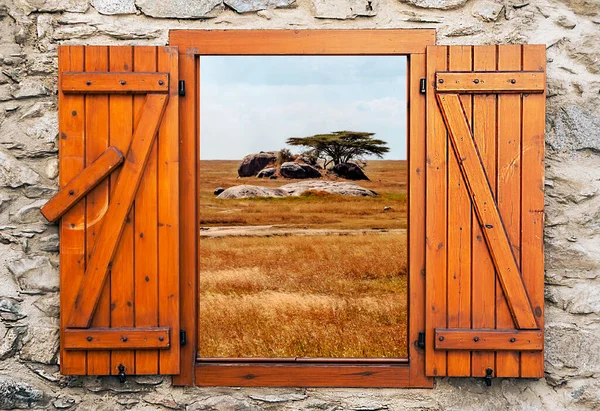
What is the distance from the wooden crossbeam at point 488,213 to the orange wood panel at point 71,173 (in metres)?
1.53

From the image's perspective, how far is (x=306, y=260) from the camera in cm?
1110

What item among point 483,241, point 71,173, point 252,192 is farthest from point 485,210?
point 252,192

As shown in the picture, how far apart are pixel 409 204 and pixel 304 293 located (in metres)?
8.23

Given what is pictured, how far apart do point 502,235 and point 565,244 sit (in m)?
0.30

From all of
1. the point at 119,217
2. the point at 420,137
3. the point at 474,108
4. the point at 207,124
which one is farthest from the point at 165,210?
the point at 207,124

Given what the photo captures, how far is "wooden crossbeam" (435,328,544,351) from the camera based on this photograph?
107 inches

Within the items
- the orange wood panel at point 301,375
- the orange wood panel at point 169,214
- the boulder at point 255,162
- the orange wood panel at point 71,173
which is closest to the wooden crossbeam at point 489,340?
the orange wood panel at point 301,375

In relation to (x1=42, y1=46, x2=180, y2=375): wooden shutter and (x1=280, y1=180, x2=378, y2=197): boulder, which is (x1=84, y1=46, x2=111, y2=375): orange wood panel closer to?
(x1=42, y1=46, x2=180, y2=375): wooden shutter

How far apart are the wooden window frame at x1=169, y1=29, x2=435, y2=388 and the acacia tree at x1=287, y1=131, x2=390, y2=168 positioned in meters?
8.20

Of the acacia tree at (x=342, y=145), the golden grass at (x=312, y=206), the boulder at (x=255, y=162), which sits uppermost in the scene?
the acacia tree at (x=342, y=145)

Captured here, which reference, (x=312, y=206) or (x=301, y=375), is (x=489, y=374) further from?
(x=312, y=206)

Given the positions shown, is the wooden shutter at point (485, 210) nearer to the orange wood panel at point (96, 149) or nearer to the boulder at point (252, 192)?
the orange wood panel at point (96, 149)

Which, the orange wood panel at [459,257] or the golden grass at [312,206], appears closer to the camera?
the orange wood panel at [459,257]

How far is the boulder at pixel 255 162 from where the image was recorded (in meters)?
11.1
